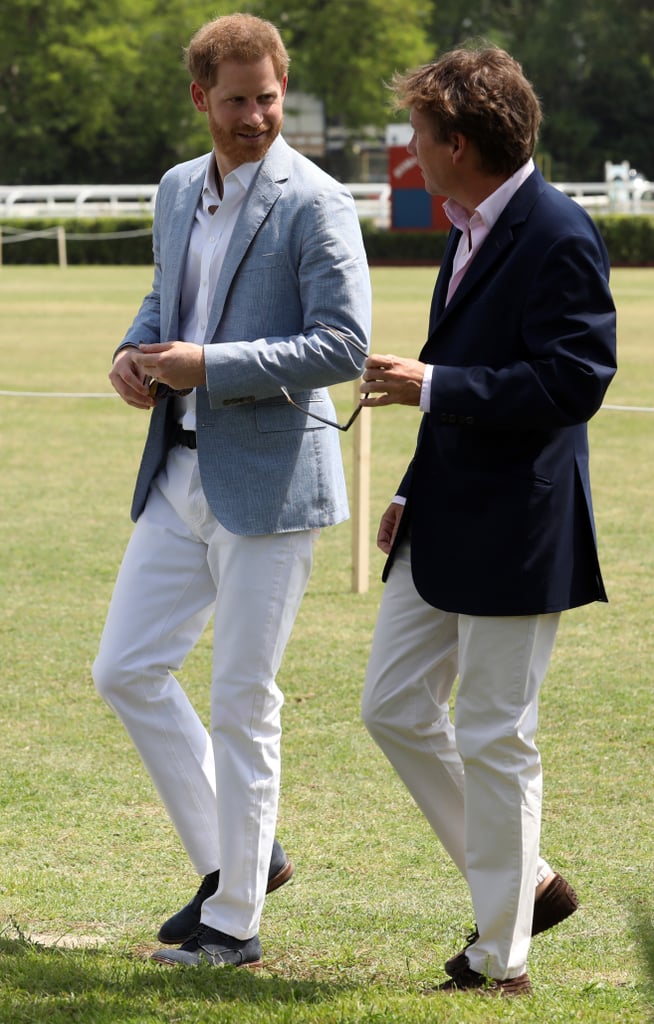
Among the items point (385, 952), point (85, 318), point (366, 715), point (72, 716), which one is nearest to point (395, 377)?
point (366, 715)

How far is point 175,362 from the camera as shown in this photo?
11.9ft

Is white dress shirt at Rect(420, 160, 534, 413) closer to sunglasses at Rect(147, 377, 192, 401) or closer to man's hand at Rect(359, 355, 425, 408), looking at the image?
man's hand at Rect(359, 355, 425, 408)

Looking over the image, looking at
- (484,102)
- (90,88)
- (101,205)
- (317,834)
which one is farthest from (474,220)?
(90,88)

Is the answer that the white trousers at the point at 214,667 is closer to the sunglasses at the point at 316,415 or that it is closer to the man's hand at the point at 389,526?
the man's hand at the point at 389,526

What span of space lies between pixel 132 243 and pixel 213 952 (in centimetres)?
4354

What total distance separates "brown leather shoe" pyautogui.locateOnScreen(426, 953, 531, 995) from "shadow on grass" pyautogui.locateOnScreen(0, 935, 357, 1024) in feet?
0.76

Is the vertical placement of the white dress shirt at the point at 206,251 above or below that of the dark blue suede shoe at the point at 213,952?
above

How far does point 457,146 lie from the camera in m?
3.32

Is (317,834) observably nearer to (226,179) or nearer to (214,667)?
(214,667)

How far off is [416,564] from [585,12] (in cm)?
9333

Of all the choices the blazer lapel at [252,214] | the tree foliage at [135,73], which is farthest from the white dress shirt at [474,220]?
the tree foliage at [135,73]

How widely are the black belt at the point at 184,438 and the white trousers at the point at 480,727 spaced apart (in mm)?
628

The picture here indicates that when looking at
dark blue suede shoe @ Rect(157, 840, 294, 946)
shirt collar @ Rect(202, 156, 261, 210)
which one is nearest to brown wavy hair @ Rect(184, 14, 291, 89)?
shirt collar @ Rect(202, 156, 261, 210)

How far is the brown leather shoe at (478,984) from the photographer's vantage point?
3467mm
